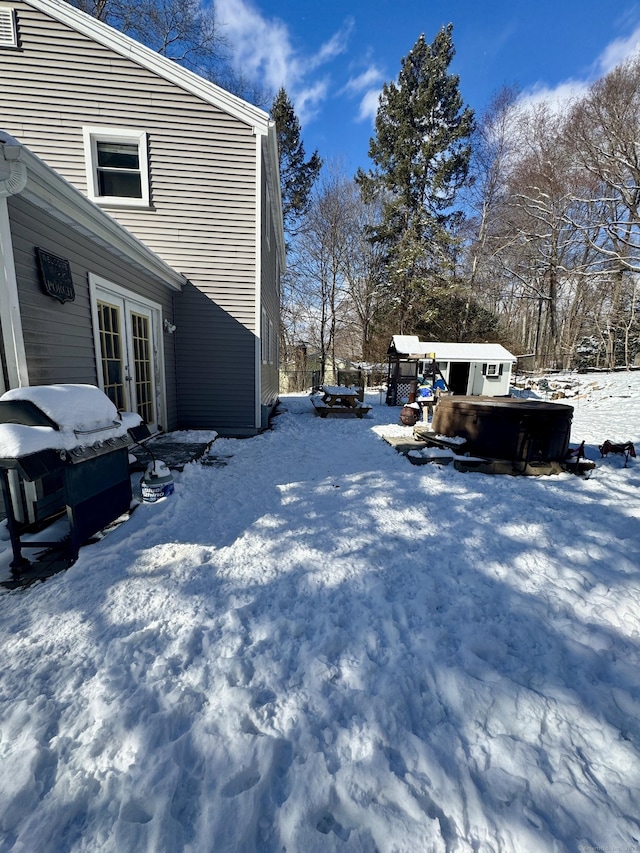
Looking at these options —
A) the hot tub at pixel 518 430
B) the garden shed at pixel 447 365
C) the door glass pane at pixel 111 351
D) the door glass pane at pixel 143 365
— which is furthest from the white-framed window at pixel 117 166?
the garden shed at pixel 447 365

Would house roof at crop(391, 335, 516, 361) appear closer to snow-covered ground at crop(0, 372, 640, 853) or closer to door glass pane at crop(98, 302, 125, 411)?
door glass pane at crop(98, 302, 125, 411)

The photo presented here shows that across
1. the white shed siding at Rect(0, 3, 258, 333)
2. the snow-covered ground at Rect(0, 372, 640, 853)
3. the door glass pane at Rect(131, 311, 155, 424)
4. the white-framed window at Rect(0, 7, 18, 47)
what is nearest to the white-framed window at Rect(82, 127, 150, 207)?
the white shed siding at Rect(0, 3, 258, 333)

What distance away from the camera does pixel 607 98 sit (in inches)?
477

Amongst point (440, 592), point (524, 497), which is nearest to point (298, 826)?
point (440, 592)

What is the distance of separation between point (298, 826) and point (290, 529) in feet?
6.57

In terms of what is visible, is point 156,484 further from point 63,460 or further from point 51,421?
point 51,421

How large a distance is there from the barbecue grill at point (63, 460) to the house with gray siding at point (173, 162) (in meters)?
2.38

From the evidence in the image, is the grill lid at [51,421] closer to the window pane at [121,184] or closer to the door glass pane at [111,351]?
the door glass pane at [111,351]

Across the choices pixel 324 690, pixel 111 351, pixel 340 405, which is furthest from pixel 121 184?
pixel 324 690

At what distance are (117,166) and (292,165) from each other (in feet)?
53.9

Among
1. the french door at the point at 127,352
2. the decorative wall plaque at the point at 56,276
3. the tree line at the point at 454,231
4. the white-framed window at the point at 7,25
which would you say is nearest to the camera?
the decorative wall plaque at the point at 56,276

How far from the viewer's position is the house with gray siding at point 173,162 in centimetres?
566

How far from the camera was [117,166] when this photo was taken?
6270 mm

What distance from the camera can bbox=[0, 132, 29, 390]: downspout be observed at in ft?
8.21
